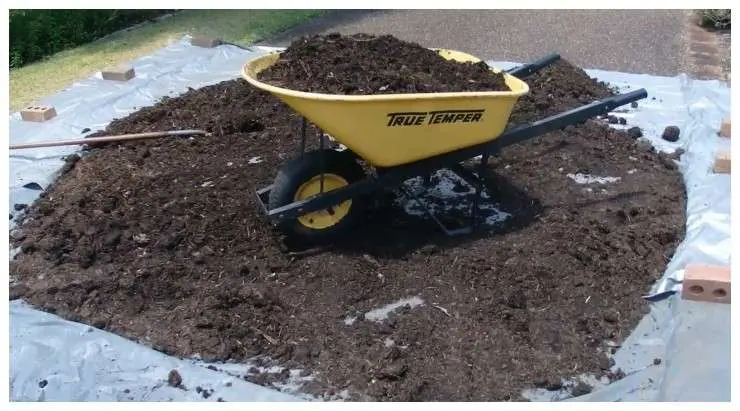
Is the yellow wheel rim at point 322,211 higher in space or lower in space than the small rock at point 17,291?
higher

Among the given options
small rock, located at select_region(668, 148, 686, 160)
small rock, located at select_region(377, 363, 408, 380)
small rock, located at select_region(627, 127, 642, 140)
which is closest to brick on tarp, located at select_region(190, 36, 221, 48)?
small rock, located at select_region(627, 127, 642, 140)

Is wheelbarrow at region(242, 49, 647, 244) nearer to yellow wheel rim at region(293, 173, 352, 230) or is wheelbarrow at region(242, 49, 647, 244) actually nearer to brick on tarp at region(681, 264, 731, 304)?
yellow wheel rim at region(293, 173, 352, 230)

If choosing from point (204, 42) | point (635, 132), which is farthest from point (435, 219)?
point (204, 42)

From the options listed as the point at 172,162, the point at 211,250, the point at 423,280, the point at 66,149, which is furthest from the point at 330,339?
Result: the point at 66,149

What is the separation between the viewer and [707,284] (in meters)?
2.97

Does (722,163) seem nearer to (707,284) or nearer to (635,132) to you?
(635,132)

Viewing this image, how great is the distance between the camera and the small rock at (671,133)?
4.92m

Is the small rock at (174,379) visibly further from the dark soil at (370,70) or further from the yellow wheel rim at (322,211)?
the dark soil at (370,70)

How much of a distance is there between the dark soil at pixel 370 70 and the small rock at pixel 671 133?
181cm

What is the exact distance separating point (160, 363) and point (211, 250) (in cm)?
87

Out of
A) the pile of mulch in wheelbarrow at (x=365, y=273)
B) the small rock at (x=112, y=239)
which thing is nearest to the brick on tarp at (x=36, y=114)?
the pile of mulch in wheelbarrow at (x=365, y=273)

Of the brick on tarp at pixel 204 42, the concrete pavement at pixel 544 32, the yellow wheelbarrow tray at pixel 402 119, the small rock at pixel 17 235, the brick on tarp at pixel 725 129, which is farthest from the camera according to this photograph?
the concrete pavement at pixel 544 32

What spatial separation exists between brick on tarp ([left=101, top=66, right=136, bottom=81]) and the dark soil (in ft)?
8.33

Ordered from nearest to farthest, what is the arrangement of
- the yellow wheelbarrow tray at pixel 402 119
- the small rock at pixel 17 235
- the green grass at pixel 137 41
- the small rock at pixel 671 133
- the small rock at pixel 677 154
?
the yellow wheelbarrow tray at pixel 402 119, the small rock at pixel 17 235, the small rock at pixel 677 154, the small rock at pixel 671 133, the green grass at pixel 137 41
